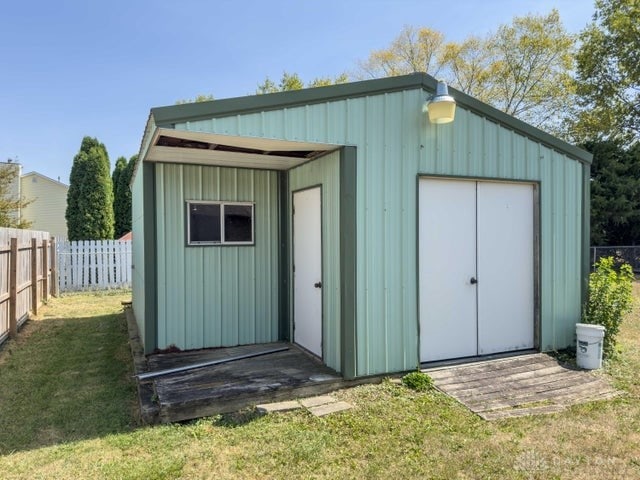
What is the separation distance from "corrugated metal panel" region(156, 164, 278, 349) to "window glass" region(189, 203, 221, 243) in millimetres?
109

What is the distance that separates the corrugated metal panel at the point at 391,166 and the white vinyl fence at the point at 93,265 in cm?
1077

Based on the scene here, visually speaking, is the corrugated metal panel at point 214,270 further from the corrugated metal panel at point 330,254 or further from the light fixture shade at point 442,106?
the light fixture shade at point 442,106

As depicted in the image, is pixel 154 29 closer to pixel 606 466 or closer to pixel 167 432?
pixel 167 432

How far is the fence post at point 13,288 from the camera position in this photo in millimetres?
7227

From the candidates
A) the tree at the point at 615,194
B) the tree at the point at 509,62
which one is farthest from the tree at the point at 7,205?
the tree at the point at 615,194

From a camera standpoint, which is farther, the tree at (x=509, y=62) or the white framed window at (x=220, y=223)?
the tree at (x=509, y=62)

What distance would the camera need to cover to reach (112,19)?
990 cm

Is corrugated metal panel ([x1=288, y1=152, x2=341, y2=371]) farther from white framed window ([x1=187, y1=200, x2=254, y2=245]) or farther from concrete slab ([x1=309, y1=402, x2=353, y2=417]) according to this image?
white framed window ([x1=187, y1=200, x2=254, y2=245])

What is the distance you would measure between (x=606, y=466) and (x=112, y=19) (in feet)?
37.8

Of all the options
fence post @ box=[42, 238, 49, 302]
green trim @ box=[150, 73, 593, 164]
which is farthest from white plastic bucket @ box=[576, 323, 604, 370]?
fence post @ box=[42, 238, 49, 302]


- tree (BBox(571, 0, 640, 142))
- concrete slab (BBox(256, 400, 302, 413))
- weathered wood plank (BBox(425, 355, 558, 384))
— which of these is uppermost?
tree (BBox(571, 0, 640, 142))

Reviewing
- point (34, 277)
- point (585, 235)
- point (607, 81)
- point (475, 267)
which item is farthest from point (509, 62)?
point (34, 277)

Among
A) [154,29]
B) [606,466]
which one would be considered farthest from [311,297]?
[154,29]

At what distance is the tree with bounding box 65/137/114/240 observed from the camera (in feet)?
53.7
